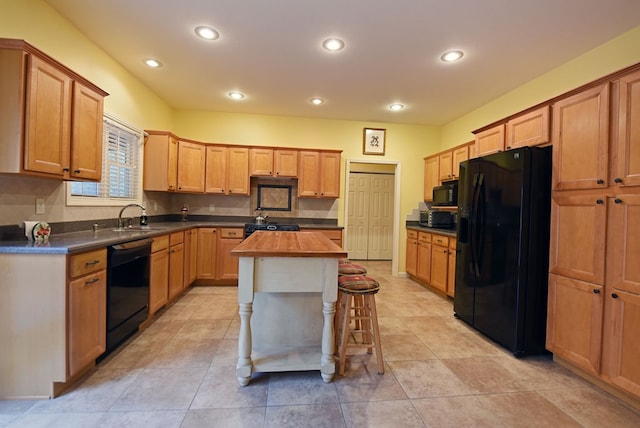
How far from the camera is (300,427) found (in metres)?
1.54

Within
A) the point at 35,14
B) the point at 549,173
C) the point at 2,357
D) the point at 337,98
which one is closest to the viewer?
the point at 2,357

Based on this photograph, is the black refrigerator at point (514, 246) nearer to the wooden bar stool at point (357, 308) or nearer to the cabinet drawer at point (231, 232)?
the wooden bar stool at point (357, 308)

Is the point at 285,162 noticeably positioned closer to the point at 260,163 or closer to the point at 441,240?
the point at 260,163

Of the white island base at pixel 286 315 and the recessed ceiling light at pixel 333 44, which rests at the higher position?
the recessed ceiling light at pixel 333 44

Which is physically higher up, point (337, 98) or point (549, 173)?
point (337, 98)

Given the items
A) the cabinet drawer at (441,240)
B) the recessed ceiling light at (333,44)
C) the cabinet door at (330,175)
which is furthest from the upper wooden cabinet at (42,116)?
the cabinet drawer at (441,240)

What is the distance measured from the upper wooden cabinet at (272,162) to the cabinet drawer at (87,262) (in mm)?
2646

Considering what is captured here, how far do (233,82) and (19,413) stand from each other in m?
3.42

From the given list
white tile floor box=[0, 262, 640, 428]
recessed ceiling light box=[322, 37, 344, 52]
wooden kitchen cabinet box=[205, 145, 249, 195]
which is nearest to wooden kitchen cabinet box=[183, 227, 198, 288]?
wooden kitchen cabinet box=[205, 145, 249, 195]

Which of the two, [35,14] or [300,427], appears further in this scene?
[35,14]

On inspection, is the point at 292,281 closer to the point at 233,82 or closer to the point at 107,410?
the point at 107,410

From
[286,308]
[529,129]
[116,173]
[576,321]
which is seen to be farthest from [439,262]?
[116,173]

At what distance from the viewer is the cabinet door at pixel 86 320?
1762 mm

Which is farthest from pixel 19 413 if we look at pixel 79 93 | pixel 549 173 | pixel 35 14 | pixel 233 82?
pixel 549 173
